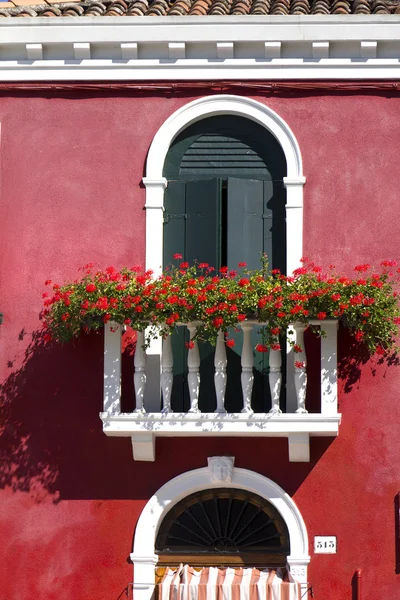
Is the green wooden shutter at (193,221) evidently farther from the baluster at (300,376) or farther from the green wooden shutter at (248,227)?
the baluster at (300,376)

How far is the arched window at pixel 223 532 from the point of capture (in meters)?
12.3

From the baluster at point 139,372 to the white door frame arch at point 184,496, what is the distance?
2.61ft

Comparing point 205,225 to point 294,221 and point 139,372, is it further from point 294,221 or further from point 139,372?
point 139,372

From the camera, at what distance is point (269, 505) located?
12.4 meters

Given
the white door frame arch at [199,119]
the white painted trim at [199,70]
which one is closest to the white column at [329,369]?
the white door frame arch at [199,119]

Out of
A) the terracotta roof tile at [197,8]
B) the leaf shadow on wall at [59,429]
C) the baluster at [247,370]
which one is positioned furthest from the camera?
the terracotta roof tile at [197,8]

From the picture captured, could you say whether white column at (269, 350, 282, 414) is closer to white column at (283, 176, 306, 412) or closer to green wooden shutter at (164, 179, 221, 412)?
white column at (283, 176, 306, 412)

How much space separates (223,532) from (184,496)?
0.48 meters

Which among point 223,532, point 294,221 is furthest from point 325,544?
point 294,221

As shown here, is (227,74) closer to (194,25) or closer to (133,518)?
(194,25)

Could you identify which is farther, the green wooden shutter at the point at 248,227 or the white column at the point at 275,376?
the green wooden shutter at the point at 248,227

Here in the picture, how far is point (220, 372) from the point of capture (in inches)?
478

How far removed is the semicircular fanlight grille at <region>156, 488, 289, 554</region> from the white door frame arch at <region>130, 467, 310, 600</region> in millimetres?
93

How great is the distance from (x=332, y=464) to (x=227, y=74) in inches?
154
